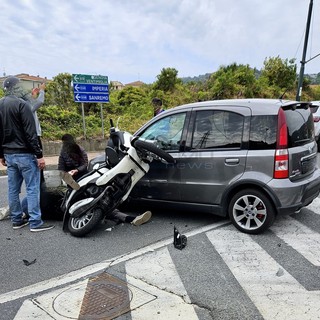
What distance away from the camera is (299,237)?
4648 millimetres

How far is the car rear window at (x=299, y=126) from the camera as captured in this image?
15.1ft

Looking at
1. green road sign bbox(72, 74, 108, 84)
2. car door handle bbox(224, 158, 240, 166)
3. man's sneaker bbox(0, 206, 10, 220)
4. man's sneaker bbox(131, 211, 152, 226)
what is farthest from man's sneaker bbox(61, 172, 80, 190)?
green road sign bbox(72, 74, 108, 84)

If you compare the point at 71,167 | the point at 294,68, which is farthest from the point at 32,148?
the point at 294,68

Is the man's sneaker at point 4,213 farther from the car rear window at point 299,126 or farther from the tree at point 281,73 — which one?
the tree at point 281,73

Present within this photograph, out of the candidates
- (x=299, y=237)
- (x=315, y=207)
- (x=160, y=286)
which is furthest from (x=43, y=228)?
(x=315, y=207)

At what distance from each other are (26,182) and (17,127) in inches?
30.0

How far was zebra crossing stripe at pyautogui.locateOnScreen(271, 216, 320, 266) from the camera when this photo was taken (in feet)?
13.6

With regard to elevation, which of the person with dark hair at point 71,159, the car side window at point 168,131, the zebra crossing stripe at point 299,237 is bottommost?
the zebra crossing stripe at point 299,237

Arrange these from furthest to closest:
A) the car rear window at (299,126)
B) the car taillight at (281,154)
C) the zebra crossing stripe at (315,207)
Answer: the zebra crossing stripe at (315,207)
the car rear window at (299,126)
the car taillight at (281,154)

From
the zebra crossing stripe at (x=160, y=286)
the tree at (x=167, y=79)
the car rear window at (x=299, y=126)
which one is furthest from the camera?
the tree at (x=167, y=79)

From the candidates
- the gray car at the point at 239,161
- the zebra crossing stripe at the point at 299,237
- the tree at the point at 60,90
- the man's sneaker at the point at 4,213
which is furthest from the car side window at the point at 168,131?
the tree at the point at 60,90

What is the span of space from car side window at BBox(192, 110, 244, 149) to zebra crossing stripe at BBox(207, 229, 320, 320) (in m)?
1.23

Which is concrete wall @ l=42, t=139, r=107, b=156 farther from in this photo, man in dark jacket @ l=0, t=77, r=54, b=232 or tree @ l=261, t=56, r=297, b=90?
tree @ l=261, t=56, r=297, b=90

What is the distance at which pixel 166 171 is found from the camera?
5.31m
